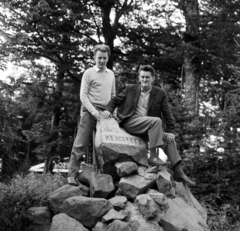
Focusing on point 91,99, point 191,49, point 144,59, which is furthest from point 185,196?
point 144,59

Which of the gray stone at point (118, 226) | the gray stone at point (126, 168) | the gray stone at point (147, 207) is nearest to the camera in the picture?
the gray stone at point (118, 226)

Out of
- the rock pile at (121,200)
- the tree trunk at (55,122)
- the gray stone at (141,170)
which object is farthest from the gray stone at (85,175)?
the tree trunk at (55,122)

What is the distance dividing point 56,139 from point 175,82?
5.15 meters

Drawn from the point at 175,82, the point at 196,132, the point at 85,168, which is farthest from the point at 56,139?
the point at 85,168

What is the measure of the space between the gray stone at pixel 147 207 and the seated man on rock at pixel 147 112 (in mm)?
757

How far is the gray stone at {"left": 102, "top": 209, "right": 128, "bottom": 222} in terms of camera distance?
5.12 meters

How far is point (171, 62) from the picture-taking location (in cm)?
1421

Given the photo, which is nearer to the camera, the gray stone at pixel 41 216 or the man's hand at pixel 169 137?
the gray stone at pixel 41 216

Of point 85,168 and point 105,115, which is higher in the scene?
point 105,115

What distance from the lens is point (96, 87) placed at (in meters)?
6.23

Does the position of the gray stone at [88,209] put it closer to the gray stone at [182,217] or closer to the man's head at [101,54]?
the gray stone at [182,217]

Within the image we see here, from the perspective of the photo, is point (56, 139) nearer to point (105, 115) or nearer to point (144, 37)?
point (144, 37)

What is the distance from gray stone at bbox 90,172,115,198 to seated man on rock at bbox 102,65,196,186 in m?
0.73

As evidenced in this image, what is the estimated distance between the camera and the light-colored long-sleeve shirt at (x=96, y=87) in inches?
243
